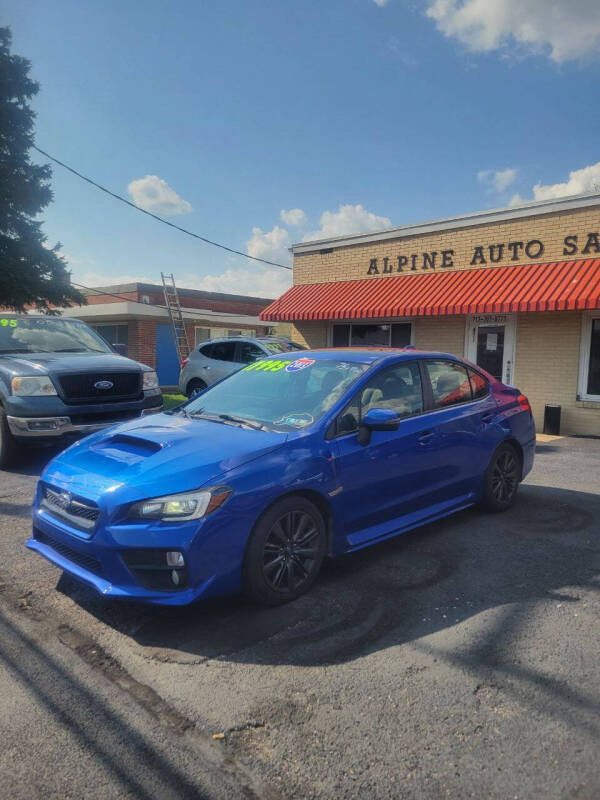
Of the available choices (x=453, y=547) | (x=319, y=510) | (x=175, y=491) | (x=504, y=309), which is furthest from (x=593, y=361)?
→ (x=175, y=491)

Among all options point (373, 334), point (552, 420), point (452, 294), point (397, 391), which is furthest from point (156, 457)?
point (373, 334)

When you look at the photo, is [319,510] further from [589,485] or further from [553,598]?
[589,485]

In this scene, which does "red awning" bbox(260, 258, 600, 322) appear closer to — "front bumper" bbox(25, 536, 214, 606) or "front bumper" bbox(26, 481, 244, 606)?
"front bumper" bbox(26, 481, 244, 606)

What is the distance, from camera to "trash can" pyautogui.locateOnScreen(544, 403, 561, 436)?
1166 centimetres

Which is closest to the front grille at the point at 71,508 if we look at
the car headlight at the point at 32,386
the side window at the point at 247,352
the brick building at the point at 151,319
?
the car headlight at the point at 32,386

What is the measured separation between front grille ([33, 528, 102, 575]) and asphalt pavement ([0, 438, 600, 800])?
32cm

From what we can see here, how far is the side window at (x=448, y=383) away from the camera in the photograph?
4992mm

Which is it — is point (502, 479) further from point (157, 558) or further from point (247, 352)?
point (247, 352)

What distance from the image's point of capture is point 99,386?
7.25m

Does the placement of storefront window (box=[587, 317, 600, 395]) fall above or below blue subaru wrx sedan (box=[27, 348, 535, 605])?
above

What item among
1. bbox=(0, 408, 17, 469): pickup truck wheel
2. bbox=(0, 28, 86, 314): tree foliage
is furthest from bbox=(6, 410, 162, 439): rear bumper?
bbox=(0, 28, 86, 314): tree foliage

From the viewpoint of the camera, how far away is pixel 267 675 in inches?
113

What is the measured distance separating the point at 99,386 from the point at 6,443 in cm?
126

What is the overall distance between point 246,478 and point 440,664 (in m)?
1.42
